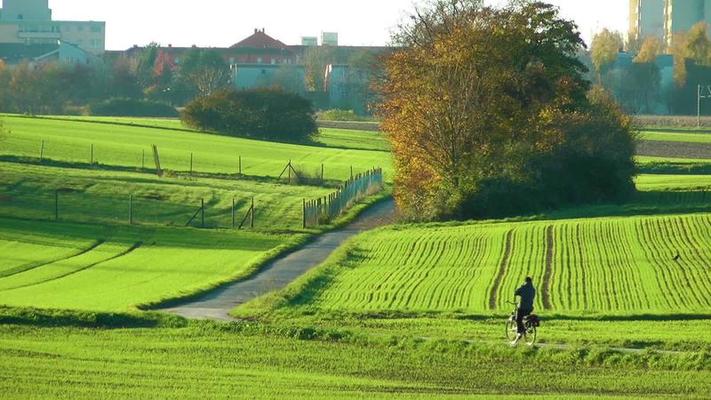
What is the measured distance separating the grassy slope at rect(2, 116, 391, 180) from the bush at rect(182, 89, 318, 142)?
4366mm

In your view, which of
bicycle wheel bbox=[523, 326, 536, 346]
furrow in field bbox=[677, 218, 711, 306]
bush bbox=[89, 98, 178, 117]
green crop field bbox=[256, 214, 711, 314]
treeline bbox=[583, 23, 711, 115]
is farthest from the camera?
treeline bbox=[583, 23, 711, 115]

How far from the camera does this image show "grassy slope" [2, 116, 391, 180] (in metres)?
90.7

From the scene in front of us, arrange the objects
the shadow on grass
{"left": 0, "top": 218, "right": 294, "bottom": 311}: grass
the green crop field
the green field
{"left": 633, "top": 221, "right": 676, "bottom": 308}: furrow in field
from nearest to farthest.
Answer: the green field
the shadow on grass
{"left": 633, "top": 221, "right": 676, "bottom": 308}: furrow in field
the green crop field
{"left": 0, "top": 218, "right": 294, "bottom": 311}: grass

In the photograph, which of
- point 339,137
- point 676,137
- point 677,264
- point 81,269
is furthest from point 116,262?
point 676,137

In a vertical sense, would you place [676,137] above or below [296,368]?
below

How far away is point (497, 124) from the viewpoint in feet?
235

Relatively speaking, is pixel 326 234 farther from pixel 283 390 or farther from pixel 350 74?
pixel 350 74

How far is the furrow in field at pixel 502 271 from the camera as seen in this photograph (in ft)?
131

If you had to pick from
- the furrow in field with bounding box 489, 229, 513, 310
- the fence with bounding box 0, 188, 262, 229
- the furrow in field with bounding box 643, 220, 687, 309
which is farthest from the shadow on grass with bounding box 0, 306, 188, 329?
the fence with bounding box 0, 188, 262, 229

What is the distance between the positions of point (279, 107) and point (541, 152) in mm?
52446

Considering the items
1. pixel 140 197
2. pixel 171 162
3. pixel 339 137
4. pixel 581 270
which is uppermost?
pixel 581 270

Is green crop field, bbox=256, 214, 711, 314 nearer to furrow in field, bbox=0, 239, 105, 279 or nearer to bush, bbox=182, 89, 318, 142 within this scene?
furrow in field, bbox=0, 239, 105, 279

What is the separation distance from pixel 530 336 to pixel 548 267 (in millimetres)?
17424

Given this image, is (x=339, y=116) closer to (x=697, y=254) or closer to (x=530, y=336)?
(x=697, y=254)
